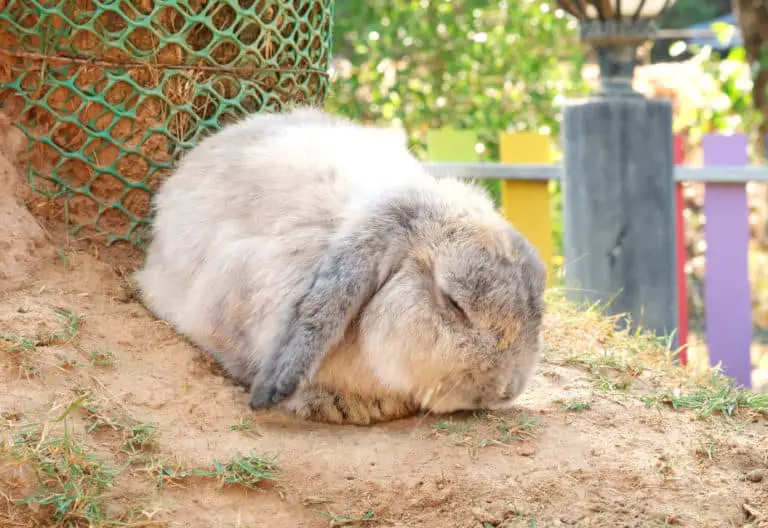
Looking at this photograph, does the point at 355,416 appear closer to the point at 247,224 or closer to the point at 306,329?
the point at 306,329

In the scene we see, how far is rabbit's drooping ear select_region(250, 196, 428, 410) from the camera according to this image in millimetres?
2730

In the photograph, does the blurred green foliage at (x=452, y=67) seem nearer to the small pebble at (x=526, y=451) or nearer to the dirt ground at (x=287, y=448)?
the dirt ground at (x=287, y=448)

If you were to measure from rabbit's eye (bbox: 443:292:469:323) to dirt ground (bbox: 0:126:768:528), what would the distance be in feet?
1.25

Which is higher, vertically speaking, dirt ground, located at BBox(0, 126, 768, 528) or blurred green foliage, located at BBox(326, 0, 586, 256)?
blurred green foliage, located at BBox(326, 0, 586, 256)

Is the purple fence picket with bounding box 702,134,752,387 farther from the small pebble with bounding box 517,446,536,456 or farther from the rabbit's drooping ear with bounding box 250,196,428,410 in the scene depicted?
the rabbit's drooping ear with bounding box 250,196,428,410

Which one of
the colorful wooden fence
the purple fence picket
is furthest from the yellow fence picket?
the purple fence picket

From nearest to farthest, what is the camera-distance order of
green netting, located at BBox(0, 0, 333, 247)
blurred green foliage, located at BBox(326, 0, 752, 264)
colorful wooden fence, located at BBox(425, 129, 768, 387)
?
green netting, located at BBox(0, 0, 333, 247)
colorful wooden fence, located at BBox(425, 129, 768, 387)
blurred green foliage, located at BBox(326, 0, 752, 264)

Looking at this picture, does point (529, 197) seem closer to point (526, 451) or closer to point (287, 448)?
point (526, 451)

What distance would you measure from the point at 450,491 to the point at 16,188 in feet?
6.71

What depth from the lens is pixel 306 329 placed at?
2736mm

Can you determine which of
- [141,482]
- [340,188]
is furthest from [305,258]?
[141,482]

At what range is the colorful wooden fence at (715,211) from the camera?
5375 mm

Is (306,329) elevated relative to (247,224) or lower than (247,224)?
lower

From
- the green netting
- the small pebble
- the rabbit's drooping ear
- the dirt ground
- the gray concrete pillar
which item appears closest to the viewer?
the dirt ground
